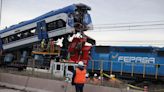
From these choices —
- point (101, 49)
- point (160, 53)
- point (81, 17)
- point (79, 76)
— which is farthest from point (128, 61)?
point (79, 76)

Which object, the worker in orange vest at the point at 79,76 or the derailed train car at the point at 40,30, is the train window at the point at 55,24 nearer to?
the derailed train car at the point at 40,30

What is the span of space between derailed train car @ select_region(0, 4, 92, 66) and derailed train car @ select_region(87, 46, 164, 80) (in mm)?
2854

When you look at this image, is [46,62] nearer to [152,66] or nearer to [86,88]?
[152,66]

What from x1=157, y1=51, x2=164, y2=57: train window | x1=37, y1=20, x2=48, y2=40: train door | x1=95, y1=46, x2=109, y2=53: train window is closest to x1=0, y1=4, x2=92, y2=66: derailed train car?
x1=37, y1=20, x2=48, y2=40: train door

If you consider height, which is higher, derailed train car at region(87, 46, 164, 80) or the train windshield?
the train windshield

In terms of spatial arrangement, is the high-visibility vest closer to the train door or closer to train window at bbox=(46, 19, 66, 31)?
train window at bbox=(46, 19, 66, 31)

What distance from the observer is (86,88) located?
14.6 meters

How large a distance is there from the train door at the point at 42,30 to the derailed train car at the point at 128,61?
416 cm

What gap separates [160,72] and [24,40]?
37.4ft

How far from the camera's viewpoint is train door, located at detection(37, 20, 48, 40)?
1026 inches

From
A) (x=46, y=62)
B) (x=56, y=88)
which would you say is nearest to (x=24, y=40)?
(x=46, y=62)

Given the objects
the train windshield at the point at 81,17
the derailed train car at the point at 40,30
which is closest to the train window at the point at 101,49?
the derailed train car at the point at 40,30

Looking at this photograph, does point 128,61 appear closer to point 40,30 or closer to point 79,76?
point 40,30

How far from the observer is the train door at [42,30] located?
26062 millimetres
